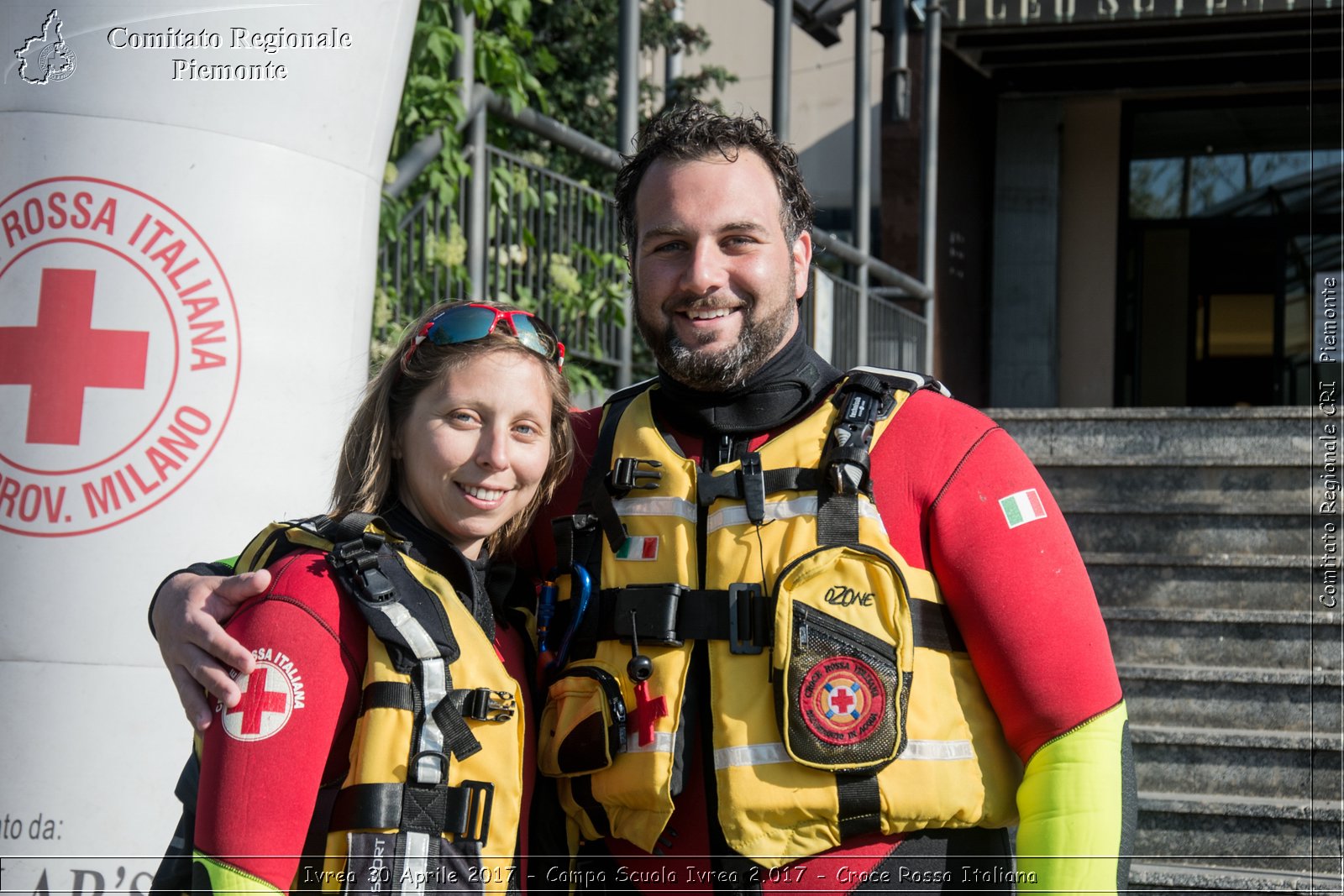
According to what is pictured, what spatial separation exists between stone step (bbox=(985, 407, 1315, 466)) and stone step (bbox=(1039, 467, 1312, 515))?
47 mm

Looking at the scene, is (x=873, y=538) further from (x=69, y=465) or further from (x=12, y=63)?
(x=12, y=63)

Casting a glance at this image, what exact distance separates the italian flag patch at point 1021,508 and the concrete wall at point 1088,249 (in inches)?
444

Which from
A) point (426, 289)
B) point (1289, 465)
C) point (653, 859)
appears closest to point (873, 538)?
point (653, 859)

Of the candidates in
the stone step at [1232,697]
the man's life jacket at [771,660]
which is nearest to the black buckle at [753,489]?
the man's life jacket at [771,660]

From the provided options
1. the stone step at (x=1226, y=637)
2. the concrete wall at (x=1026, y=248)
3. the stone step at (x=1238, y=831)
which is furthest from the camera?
the concrete wall at (x=1026, y=248)

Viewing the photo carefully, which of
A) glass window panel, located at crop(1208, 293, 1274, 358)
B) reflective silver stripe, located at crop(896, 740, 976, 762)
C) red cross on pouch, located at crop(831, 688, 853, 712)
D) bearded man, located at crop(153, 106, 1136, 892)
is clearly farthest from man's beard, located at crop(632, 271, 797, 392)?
glass window panel, located at crop(1208, 293, 1274, 358)

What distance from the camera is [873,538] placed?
2.37 meters

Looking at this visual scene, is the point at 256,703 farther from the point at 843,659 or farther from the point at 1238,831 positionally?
the point at 1238,831

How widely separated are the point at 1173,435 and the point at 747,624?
12.9 feet

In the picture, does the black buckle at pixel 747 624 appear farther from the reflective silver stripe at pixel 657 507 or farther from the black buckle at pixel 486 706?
the black buckle at pixel 486 706

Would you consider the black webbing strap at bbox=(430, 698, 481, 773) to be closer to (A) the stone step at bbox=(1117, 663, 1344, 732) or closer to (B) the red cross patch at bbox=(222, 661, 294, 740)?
(B) the red cross patch at bbox=(222, 661, 294, 740)

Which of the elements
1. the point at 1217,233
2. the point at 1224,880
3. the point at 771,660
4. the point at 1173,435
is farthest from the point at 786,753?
the point at 1217,233

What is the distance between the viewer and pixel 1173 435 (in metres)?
5.75

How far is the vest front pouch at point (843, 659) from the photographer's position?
89.0 inches
